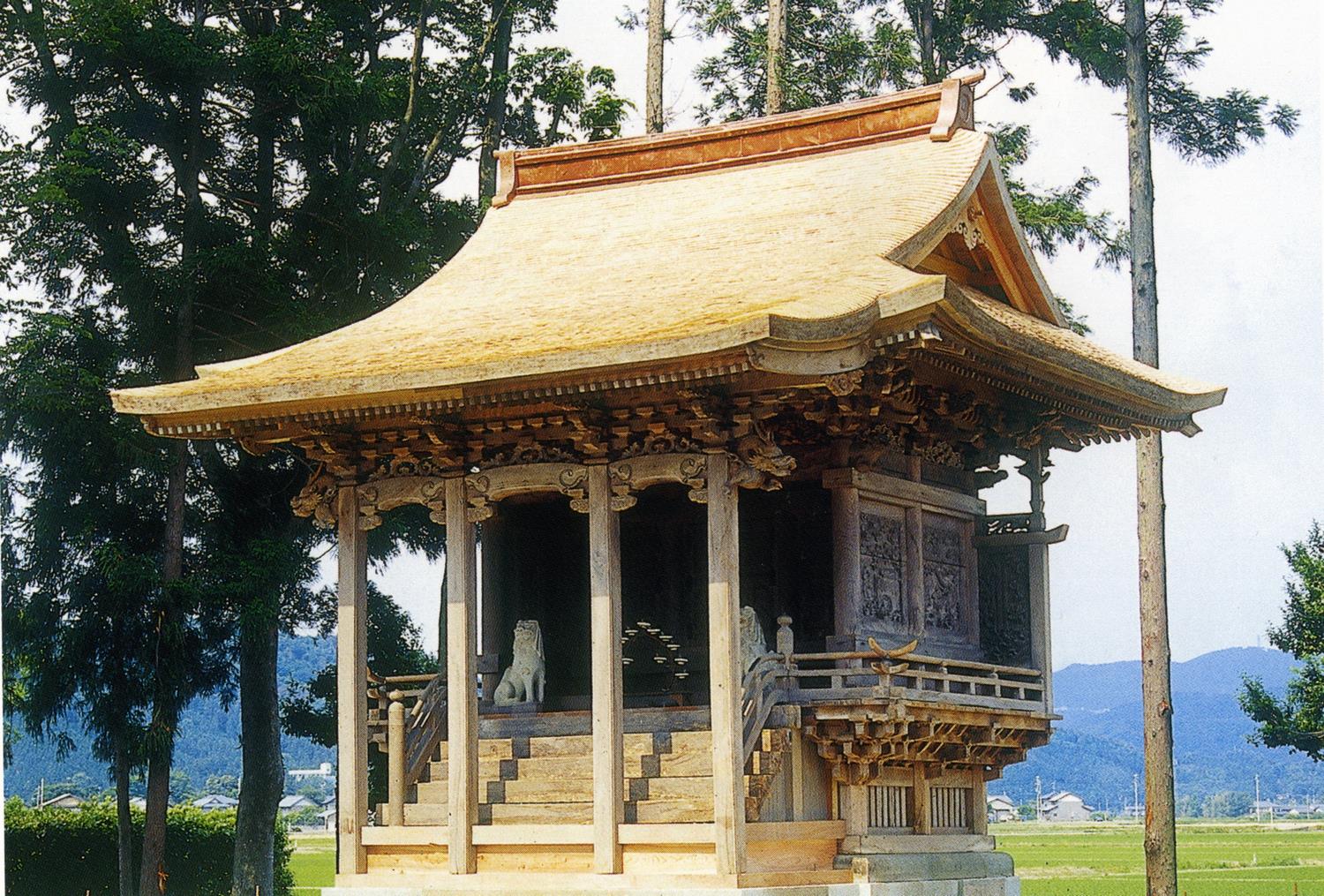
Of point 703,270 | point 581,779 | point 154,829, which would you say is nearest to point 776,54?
point 703,270

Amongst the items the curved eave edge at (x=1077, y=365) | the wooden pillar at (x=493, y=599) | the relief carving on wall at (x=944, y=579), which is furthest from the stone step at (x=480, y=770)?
the curved eave edge at (x=1077, y=365)

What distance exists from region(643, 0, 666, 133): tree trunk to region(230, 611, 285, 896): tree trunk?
972 cm

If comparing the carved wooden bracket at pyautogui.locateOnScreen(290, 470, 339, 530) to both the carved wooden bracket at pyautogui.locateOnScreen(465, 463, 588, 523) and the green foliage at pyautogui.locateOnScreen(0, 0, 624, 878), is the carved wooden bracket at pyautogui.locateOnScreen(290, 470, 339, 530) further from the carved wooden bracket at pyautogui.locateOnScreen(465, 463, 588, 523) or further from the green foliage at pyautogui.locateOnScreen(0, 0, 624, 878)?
the green foliage at pyautogui.locateOnScreen(0, 0, 624, 878)

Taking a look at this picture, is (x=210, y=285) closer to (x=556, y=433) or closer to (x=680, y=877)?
(x=556, y=433)

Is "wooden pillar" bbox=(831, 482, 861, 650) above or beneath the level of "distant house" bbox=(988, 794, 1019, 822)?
above

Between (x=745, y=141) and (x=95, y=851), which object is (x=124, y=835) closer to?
(x=95, y=851)

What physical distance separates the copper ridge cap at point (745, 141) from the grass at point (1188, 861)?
17.3 m

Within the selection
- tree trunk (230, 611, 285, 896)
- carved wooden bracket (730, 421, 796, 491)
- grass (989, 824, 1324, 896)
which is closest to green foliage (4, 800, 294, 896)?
tree trunk (230, 611, 285, 896)

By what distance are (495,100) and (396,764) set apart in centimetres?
1594

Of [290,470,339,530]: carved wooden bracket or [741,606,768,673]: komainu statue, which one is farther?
[290,470,339,530]: carved wooden bracket

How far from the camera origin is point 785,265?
49.9 feet

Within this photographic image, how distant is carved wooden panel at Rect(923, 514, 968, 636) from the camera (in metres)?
16.7

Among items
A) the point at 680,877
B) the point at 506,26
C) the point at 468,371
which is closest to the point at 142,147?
the point at 506,26

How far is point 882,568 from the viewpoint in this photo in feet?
52.4
